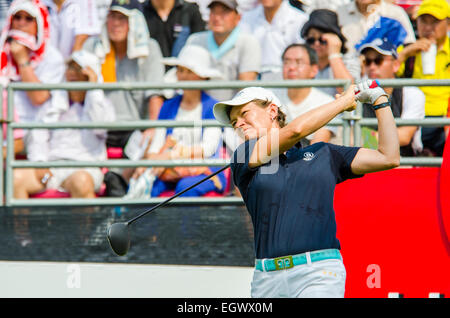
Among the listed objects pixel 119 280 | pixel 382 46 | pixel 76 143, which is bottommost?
pixel 119 280

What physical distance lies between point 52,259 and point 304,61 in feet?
8.57

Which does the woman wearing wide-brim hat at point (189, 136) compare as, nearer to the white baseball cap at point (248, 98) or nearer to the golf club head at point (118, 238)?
the golf club head at point (118, 238)

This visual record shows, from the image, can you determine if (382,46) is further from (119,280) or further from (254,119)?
(254,119)

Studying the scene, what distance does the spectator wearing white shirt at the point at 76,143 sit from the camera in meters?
6.70

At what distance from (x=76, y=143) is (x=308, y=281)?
3.80 meters

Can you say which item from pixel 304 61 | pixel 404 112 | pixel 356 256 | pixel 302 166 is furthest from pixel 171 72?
pixel 302 166

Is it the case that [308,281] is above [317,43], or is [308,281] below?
below

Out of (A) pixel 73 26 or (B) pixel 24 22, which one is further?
(A) pixel 73 26

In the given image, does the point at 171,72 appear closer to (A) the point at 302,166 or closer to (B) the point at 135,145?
(B) the point at 135,145

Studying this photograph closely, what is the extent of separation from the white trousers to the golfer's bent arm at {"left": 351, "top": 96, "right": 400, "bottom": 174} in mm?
496

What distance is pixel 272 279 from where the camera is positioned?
12.0 feet

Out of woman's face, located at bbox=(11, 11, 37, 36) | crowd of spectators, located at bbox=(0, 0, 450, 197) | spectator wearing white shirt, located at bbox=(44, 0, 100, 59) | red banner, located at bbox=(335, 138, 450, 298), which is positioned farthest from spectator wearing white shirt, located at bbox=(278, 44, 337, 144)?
woman's face, located at bbox=(11, 11, 37, 36)

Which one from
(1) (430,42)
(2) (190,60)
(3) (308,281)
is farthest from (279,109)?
(1) (430,42)

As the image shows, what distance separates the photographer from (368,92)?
3.77 metres
